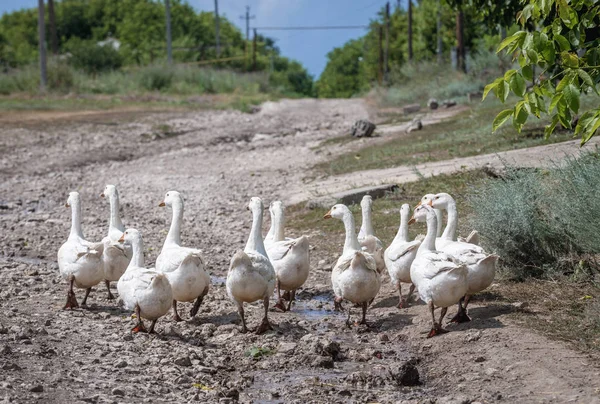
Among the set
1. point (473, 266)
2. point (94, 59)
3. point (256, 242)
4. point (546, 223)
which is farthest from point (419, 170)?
point (94, 59)

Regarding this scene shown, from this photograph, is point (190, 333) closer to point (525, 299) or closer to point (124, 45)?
point (525, 299)

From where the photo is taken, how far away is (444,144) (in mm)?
19109

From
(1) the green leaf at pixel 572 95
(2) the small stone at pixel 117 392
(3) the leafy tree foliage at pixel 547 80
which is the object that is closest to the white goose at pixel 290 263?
(3) the leafy tree foliage at pixel 547 80

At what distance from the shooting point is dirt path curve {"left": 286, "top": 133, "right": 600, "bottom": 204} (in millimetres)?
13672

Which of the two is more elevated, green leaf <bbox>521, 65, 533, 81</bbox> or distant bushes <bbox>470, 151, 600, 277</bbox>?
green leaf <bbox>521, 65, 533, 81</bbox>

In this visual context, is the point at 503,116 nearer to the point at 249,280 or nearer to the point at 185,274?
the point at 249,280

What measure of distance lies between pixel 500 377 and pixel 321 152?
15.9 meters

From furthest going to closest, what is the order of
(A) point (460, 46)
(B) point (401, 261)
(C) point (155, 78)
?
(C) point (155, 78)
(A) point (460, 46)
(B) point (401, 261)

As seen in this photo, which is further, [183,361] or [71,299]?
[71,299]

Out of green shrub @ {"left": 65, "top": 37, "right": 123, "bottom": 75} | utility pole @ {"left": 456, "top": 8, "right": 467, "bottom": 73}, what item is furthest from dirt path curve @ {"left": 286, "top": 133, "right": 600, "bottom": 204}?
green shrub @ {"left": 65, "top": 37, "right": 123, "bottom": 75}

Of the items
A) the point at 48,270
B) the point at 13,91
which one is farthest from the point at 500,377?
the point at 13,91

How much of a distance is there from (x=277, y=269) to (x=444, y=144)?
35.0ft

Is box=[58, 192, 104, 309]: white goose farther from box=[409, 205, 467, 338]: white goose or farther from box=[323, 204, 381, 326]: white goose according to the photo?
box=[409, 205, 467, 338]: white goose

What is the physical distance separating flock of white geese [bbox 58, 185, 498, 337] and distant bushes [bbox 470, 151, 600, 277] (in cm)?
50
